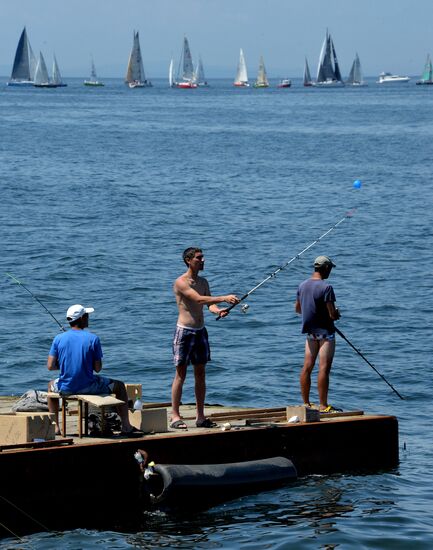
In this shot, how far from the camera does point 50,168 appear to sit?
173 ft

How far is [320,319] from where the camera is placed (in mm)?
12844

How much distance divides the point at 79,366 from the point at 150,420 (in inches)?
35.9

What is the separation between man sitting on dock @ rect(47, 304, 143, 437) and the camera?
11.0m

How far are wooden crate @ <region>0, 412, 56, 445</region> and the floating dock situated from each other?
123 millimetres

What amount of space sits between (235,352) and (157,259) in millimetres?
9464

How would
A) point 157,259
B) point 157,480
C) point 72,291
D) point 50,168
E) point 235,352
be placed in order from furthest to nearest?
point 50,168
point 157,259
point 72,291
point 235,352
point 157,480

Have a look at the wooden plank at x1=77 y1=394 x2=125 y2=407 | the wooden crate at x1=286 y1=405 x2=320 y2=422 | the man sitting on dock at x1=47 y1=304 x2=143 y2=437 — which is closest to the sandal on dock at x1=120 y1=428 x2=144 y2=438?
the man sitting on dock at x1=47 y1=304 x2=143 y2=437

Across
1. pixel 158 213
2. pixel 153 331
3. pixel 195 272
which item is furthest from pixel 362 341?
pixel 158 213

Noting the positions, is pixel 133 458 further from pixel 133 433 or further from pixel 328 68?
pixel 328 68

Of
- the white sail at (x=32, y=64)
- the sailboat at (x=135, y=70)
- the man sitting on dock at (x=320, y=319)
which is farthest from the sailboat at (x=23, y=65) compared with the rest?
the man sitting on dock at (x=320, y=319)

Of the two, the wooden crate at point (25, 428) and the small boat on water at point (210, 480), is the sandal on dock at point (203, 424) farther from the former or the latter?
the wooden crate at point (25, 428)

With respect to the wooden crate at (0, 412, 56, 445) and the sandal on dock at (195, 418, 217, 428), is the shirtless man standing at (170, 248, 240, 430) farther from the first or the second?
the wooden crate at (0, 412, 56, 445)

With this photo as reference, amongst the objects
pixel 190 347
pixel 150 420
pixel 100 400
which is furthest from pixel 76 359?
pixel 190 347

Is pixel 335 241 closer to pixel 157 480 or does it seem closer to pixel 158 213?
pixel 158 213
